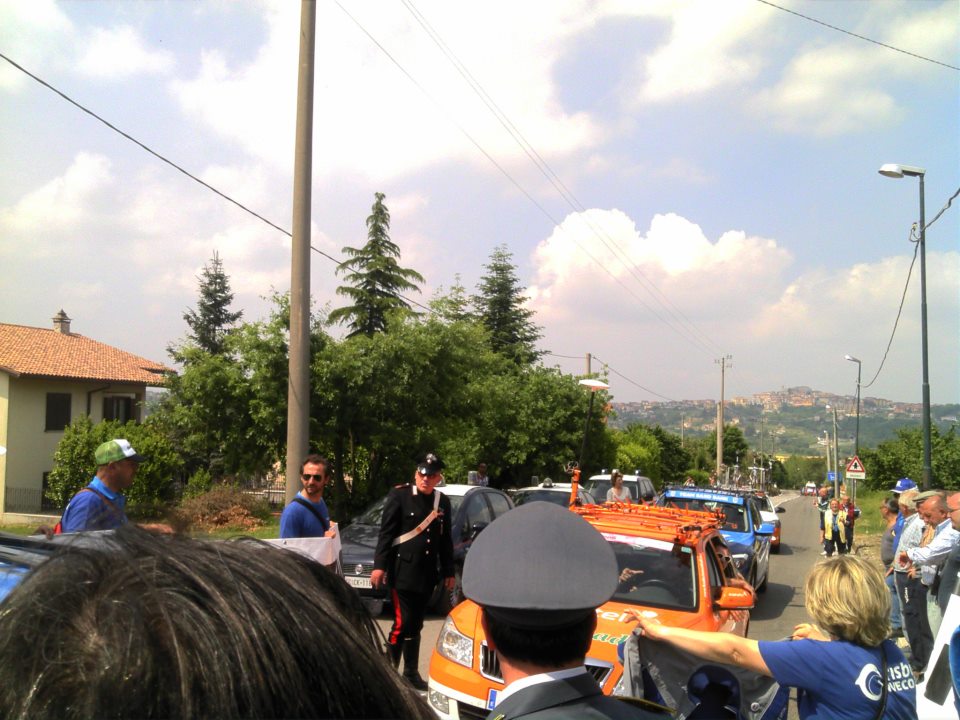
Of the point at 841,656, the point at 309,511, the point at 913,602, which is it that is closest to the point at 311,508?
the point at 309,511

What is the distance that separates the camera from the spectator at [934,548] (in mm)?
6835

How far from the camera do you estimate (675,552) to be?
6.24 m

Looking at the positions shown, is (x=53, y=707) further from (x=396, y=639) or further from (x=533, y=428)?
(x=533, y=428)

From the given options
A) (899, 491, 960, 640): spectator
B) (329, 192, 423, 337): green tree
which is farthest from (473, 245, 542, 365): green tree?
(899, 491, 960, 640): spectator

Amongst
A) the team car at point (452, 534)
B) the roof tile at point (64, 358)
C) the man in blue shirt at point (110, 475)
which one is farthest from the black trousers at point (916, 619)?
the roof tile at point (64, 358)

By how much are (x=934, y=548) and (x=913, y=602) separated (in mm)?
A: 1448

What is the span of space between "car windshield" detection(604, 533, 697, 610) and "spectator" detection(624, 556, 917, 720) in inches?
121

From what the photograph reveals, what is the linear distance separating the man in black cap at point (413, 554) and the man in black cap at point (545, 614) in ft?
16.5

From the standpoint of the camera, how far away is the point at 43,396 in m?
30.1

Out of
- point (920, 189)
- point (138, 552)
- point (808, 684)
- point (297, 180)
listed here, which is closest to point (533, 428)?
point (920, 189)

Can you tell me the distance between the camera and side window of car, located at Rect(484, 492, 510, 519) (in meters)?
11.9

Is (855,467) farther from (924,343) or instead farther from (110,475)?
(110,475)

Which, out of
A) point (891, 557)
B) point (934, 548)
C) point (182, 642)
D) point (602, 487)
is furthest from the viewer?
point (602, 487)

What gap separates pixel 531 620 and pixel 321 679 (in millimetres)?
784
